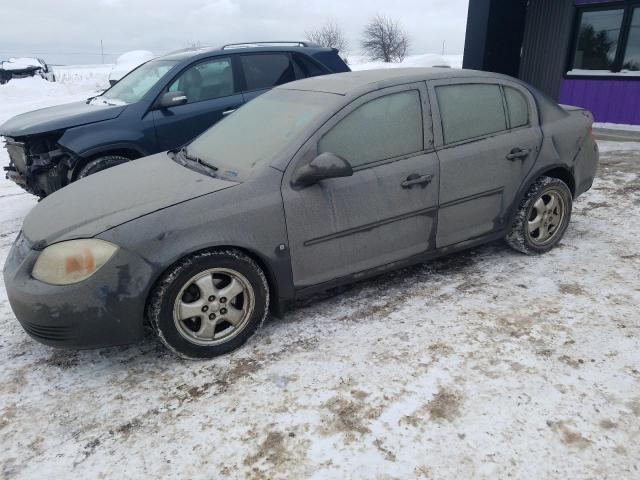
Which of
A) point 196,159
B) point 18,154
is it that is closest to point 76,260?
point 196,159

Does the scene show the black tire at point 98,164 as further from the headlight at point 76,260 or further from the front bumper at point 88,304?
the headlight at point 76,260

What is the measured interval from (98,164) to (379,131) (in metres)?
3.29

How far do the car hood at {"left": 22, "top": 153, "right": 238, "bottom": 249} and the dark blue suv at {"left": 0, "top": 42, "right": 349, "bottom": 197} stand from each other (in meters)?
1.84

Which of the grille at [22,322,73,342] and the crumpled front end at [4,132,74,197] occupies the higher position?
the crumpled front end at [4,132,74,197]

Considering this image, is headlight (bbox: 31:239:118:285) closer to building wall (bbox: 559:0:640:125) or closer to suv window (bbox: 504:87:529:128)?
suv window (bbox: 504:87:529:128)

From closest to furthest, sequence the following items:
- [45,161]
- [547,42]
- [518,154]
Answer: [518,154]
[45,161]
[547,42]

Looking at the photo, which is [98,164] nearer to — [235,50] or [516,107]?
[235,50]

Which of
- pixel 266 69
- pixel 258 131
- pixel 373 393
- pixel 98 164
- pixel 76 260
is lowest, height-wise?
pixel 373 393

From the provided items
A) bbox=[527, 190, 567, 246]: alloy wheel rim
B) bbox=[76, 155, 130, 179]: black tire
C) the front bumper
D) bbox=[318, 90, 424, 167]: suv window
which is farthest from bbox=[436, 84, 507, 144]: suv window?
bbox=[76, 155, 130, 179]: black tire

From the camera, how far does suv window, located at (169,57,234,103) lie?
18.6ft

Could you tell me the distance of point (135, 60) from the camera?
2561 centimetres

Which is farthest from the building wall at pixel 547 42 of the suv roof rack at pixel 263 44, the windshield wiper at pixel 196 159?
the windshield wiper at pixel 196 159

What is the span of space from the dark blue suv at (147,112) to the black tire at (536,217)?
140 inches

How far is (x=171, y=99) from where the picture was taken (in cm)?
534
